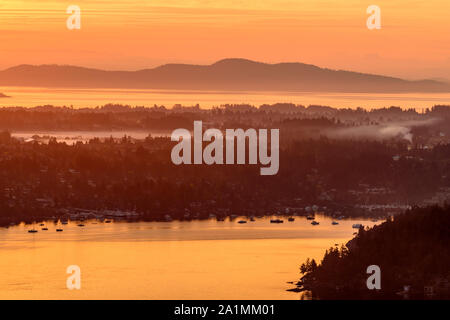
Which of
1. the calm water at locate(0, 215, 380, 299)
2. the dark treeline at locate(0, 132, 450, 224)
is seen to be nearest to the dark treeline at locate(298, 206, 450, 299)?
the calm water at locate(0, 215, 380, 299)

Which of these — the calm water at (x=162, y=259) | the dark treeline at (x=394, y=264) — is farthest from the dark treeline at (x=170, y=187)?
the dark treeline at (x=394, y=264)

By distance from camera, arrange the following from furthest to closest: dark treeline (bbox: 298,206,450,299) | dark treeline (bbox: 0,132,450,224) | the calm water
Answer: dark treeline (bbox: 0,132,450,224), dark treeline (bbox: 298,206,450,299), the calm water

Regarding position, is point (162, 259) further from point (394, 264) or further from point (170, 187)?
point (170, 187)

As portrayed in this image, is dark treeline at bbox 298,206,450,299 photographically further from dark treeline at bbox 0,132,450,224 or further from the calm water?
dark treeline at bbox 0,132,450,224

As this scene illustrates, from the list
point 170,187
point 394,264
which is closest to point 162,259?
point 394,264
